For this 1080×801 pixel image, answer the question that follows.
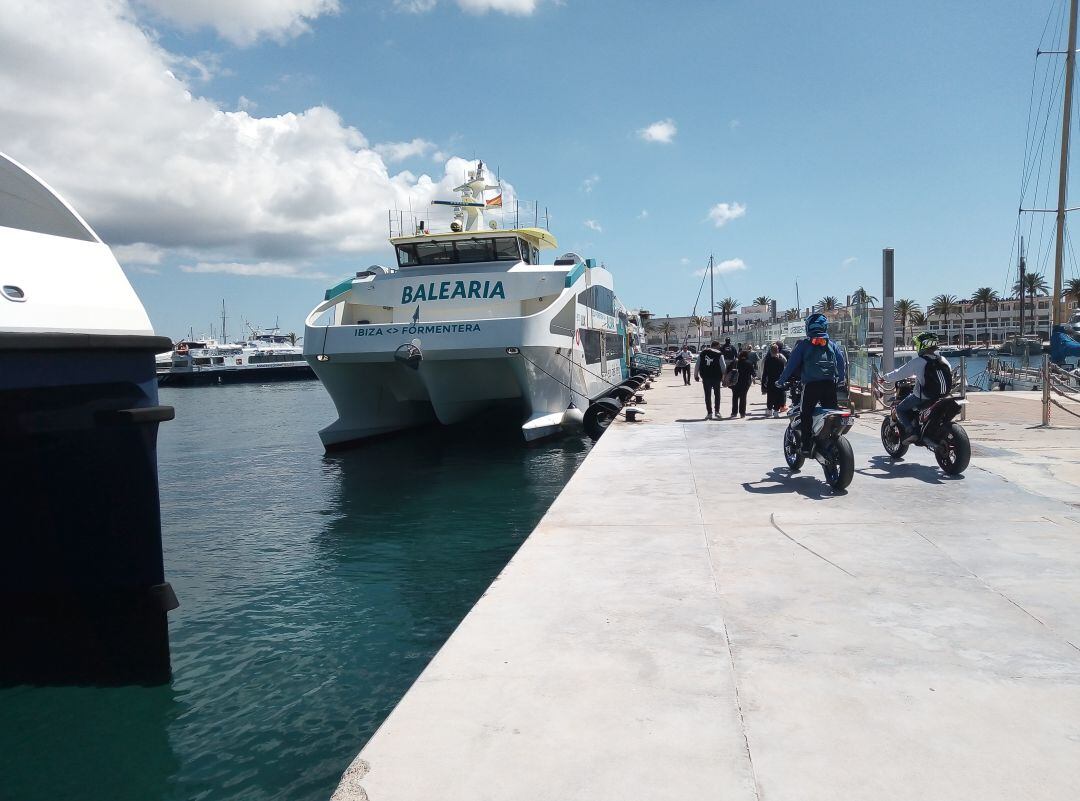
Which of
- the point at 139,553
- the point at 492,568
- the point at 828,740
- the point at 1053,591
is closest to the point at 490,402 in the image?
the point at 492,568

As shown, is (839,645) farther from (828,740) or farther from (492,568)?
(492,568)

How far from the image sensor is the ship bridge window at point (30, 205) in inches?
208

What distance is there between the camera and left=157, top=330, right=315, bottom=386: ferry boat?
77.4 meters

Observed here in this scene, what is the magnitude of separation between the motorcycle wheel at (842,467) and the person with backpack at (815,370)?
52 cm

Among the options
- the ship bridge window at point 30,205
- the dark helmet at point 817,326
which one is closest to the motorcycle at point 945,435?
the dark helmet at point 817,326

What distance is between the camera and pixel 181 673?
5227 millimetres

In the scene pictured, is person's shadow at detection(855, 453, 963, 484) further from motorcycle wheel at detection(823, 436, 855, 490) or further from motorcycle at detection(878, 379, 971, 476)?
motorcycle wheel at detection(823, 436, 855, 490)

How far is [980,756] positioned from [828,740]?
1.59 feet

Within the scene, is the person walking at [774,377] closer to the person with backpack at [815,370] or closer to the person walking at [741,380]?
the person walking at [741,380]

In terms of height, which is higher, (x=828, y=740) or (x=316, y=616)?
(x=828, y=740)

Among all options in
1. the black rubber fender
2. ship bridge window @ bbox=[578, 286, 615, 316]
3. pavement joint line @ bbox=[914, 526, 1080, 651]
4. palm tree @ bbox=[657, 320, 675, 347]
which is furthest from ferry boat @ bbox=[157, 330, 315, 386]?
pavement joint line @ bbox=[914, 526, 1080, 651]

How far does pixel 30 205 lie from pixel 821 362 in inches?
275

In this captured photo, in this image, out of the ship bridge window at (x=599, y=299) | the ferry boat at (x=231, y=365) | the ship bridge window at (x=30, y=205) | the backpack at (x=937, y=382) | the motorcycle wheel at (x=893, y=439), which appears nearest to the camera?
the ship bridge window at (x=30, y=205)

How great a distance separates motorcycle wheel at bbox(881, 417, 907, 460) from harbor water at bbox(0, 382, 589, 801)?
4383 mm
